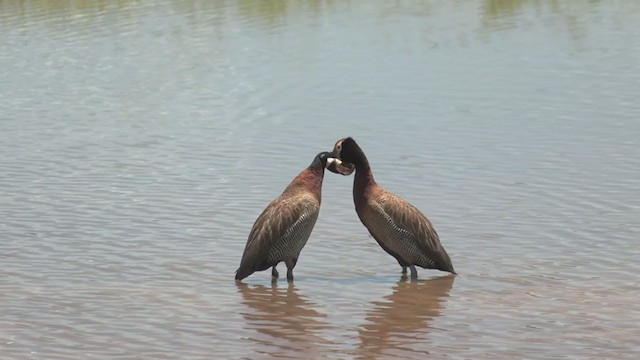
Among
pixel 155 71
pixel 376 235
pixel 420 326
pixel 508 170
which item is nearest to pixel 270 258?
pixel 376 235

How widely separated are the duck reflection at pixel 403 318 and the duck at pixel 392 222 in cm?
20

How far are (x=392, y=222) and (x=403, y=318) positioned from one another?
68.9 inches

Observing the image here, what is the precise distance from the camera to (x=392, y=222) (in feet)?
44.6

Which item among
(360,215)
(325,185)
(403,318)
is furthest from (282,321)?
(325,185)

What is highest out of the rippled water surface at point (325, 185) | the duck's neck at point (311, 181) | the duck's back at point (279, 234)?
the duck's neck at point (311, 181)

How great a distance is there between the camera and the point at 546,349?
10.8 metres

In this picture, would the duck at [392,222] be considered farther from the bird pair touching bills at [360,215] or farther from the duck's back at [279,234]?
the duck's back at [279,234]

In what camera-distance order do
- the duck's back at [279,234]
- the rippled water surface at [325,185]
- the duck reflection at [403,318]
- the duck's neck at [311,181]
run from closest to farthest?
the duck reflection at [403,318]
the rippled water surface at [325,185]
the duck's back at [279,234]
the duck's neck at [311,181]

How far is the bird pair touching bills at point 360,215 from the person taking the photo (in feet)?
43.1

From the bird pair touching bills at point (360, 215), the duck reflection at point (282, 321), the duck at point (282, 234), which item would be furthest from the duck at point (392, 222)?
the duck reflection at point (282, 321)

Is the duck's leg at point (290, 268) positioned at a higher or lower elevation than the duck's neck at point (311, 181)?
lower

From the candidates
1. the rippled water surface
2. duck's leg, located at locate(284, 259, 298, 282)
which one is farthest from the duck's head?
Result: duck's leg, located at locate(284, 259, 298, 282)

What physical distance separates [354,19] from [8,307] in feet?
76.0

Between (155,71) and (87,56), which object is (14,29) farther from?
(155,71)
